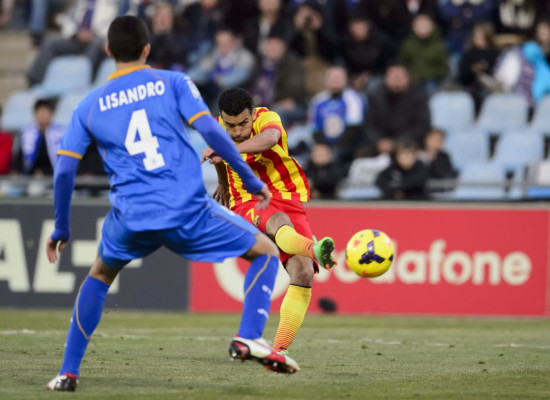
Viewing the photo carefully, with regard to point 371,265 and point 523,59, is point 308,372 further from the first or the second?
point 523,59

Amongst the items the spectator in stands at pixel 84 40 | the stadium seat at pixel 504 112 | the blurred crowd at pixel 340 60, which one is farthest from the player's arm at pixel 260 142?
the spectator in stands at pixel 84 40

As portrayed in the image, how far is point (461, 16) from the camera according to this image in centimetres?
1775

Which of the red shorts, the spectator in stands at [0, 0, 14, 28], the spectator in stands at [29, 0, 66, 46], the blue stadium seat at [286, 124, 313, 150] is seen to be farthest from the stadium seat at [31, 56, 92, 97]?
the red shorts

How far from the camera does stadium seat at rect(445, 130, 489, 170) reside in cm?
1639

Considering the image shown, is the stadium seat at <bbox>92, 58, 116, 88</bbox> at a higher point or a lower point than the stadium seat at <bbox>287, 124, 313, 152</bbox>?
higher

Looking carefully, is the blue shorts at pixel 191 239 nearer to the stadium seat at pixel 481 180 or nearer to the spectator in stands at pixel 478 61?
the stadium seat at pixel 481 180

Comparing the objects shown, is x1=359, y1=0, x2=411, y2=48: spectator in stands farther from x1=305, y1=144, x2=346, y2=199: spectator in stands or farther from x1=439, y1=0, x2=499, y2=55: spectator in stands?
x1=305, y1=144, x2=346, y2=199: spectator in stands

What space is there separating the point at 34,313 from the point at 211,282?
2267 mm

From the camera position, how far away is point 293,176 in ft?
28.9

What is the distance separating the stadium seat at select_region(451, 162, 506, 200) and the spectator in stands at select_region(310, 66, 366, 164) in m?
1.66

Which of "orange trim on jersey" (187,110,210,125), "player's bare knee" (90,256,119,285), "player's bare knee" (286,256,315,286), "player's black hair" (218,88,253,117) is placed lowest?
"player's bare knee" (286,256,315,286)

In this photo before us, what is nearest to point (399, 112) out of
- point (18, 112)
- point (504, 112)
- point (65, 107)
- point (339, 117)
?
point (339, 117)

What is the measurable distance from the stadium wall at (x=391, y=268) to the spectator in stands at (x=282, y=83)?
2931mm

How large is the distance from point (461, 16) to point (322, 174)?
15.3 ft
